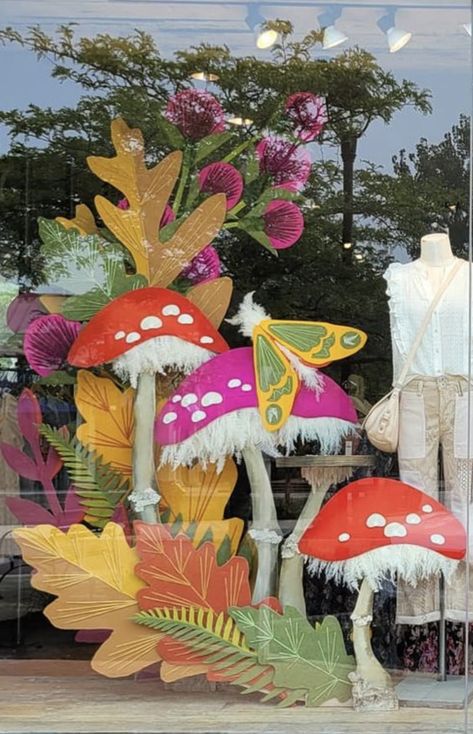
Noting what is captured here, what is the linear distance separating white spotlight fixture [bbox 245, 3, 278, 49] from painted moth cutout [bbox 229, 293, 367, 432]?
1.02 m

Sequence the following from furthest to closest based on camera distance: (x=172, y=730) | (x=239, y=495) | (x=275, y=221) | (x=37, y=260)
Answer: (x=37, y=260)
(x=275, y=221)
(x=239, y=495)
(x=172, y=730)

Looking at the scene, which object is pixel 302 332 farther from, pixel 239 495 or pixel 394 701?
pixel 394 701

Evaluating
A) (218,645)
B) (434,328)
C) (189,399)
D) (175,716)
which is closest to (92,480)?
(189,399)

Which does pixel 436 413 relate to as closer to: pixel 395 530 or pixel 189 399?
pixel 395 530

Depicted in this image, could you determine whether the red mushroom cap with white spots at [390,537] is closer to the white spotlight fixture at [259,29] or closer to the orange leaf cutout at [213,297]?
the orange leaf cutout at [213,297]

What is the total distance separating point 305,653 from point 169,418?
87 centimetres

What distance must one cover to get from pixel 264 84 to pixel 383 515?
169 cm

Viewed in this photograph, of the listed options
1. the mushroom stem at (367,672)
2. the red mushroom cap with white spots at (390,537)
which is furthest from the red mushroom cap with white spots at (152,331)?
the mushroom stem at (367,672)

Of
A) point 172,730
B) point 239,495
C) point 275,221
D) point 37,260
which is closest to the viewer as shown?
point 172,730

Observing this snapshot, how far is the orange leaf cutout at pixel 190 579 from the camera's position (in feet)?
11.0

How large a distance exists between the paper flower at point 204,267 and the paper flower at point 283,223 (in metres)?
0.21

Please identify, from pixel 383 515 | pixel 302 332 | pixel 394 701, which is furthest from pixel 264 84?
pixel 394 701

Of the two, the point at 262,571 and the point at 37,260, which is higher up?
the point at 37,260

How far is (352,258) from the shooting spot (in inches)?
154
